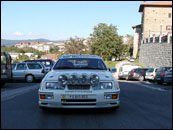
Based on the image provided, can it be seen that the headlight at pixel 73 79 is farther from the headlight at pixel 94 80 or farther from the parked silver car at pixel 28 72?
the parked silver car at pixel 28 72

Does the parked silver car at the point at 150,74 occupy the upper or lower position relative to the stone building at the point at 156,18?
lower

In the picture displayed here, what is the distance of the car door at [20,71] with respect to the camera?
2170cm

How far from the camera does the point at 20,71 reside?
2180cm

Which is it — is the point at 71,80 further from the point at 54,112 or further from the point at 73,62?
the point at 73,62

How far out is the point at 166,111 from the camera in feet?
25.9

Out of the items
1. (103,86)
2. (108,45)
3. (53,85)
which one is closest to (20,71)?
(53,85)

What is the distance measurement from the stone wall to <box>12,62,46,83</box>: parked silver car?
18246 millimetres

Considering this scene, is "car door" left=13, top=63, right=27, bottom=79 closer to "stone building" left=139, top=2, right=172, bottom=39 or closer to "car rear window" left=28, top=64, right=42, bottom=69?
"car rear window" left=28, top=64, right=42, bottom=69

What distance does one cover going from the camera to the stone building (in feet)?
224

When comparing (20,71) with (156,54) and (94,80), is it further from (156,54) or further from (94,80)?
(156,54)

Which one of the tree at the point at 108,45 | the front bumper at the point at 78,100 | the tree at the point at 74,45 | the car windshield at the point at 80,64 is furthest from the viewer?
the tree at the point at 74,45

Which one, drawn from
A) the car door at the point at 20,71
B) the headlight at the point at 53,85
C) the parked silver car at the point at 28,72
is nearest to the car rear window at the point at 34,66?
the parked silver car at the point at 28,72

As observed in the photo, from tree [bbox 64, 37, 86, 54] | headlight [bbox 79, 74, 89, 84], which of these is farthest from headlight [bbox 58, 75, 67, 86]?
tree [bbox 64, 37, 86, 54]

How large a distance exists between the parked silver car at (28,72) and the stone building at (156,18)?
49.2 meters
